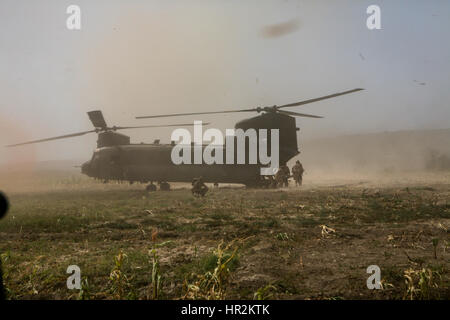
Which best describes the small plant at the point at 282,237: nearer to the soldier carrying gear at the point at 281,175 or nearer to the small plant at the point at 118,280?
the small plant at the point at 118,280

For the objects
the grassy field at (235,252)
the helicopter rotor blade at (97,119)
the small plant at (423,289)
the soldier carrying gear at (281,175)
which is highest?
the helicopter rotor blade at (97,119)

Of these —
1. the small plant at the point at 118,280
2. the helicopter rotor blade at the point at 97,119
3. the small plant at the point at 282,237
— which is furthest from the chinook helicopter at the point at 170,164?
the small plant at the point at 118,280

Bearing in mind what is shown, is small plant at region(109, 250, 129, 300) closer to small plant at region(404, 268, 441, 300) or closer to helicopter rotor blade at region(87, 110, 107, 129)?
small plant at region(404, 268, 441, 300)

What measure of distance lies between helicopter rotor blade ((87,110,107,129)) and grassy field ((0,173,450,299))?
37.9 ft

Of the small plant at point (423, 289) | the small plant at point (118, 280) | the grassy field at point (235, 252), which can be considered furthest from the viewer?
the grassy field at point (235, 252)

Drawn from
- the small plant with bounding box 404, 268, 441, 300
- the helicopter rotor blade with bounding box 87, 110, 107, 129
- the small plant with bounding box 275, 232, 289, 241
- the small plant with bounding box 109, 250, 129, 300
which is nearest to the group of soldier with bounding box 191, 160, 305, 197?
the helicopter rotor blade with bounding box 87, 110, 107, 129

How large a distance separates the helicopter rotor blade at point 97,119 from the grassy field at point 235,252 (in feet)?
37.9

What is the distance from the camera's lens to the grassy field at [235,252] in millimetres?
4270

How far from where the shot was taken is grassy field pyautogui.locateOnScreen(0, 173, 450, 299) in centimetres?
427

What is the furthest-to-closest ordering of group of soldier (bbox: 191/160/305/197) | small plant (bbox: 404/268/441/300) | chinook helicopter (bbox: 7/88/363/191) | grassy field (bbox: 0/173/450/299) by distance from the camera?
A: chinook helicopter (bbox: 7/88/363/191), group of soldier (bbox: 191/160/305/197), grassy field (bbox: 0/173/450/299), small plant (bbox: 404/268/441/300)

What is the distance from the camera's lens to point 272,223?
8.69m

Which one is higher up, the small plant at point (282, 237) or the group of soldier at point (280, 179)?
the group of soldier at point (280, 179)
